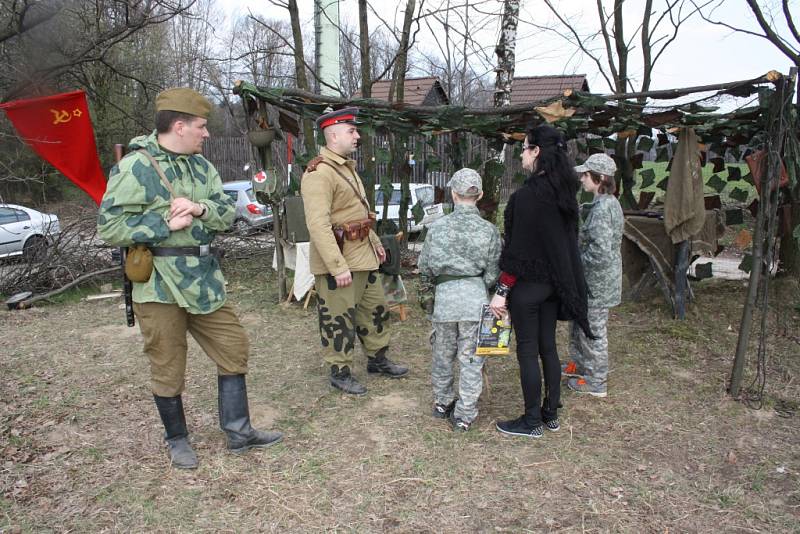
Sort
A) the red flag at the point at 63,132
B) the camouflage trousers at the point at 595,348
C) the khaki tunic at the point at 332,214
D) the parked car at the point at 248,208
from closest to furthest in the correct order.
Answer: the khaki tunic at the point at 332,214 < the camouflage trousers at the point at 595,348 < the red flag at the point at 63,132 < the parked car at the point at 248,208

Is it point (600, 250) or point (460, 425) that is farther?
point (600, 250)

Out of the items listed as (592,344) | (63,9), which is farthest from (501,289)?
(63,9)

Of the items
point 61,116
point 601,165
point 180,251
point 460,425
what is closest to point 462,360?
point 460,425

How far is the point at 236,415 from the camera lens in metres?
3.16

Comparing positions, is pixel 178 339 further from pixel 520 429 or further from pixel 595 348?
pixel 595 348

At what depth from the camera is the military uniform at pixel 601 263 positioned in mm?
3684

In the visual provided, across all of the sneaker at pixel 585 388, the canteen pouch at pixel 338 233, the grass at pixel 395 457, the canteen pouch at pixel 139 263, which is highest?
the canteen pouch at pixel 338 233

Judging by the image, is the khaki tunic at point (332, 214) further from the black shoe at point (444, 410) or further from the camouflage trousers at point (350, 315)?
the black shoe at point (444, 410)

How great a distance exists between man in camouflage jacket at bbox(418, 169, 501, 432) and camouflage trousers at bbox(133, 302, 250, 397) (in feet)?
3.58

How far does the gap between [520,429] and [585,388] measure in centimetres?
88

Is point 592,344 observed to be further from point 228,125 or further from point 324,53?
point 228,125

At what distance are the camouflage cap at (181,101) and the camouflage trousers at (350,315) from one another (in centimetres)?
140

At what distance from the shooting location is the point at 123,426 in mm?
3553

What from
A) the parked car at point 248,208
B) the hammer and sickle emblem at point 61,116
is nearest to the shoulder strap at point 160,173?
the hammer and sickle emblem at point 61,116
